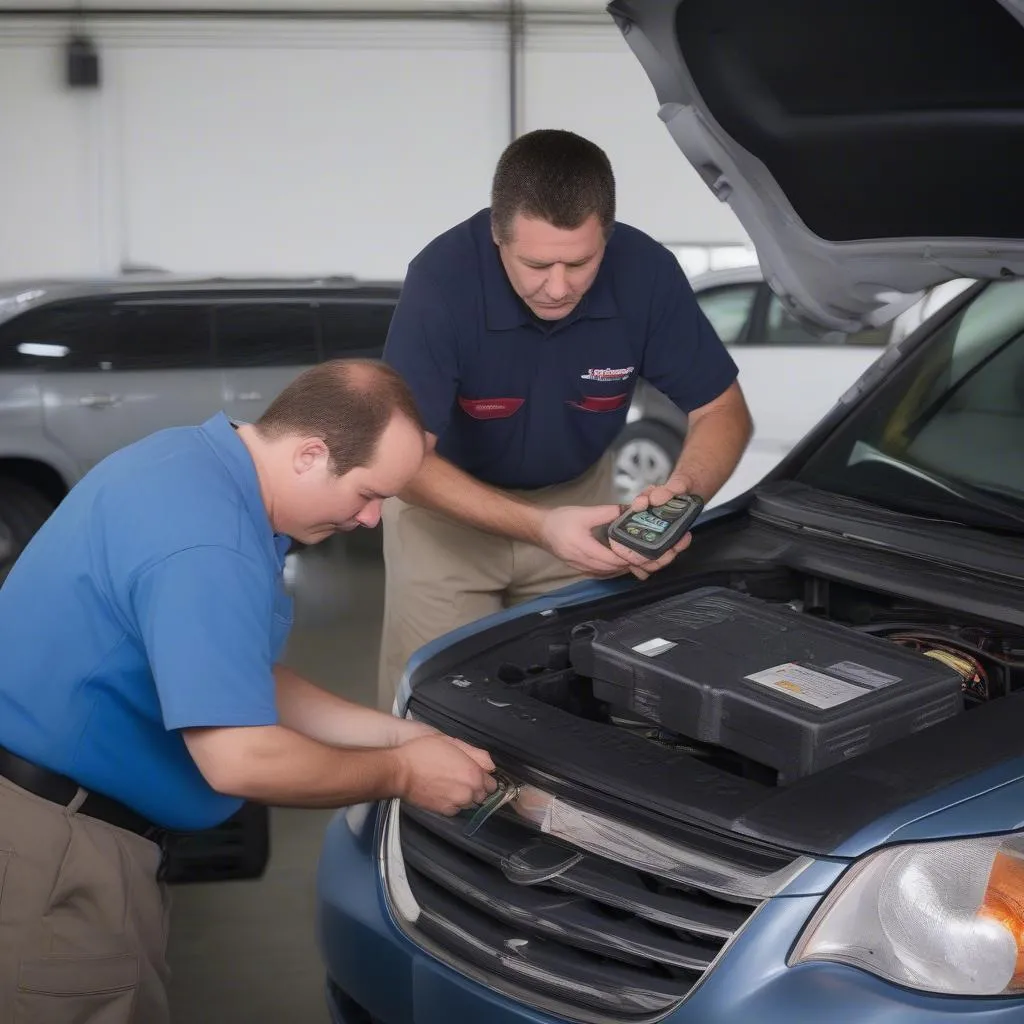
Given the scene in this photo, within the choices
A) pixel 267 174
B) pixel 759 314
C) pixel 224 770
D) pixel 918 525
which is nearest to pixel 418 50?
pixel 267 174

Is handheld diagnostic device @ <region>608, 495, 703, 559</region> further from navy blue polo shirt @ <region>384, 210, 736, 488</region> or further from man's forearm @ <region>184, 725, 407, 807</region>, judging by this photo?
man's forearm @ <region>184, 725, 407, 807</region>

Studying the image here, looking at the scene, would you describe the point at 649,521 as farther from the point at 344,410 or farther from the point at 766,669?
the point at 344,410

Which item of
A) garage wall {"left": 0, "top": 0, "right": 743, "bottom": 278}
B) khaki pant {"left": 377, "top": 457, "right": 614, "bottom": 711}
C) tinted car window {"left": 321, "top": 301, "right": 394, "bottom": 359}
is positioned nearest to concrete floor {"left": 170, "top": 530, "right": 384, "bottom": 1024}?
khaki pant {"left": 377, "top": 457, "right": 614, "bottom": 711}

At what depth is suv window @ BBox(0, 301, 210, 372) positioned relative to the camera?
6398mm

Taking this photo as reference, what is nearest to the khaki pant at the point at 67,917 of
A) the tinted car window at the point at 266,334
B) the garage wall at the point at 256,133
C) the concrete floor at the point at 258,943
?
the concrete floor at the point at 258,943

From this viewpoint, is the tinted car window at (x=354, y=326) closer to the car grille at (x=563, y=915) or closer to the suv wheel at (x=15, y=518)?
the suv wheel at (x=15, y=518)

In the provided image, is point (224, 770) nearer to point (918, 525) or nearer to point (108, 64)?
point (918, 525)

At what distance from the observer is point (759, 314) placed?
7262 mm

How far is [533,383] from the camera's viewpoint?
10.1ft

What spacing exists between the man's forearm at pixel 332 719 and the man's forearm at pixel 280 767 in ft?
1.02

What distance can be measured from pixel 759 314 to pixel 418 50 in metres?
3.73

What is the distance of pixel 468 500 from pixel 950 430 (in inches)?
38.1

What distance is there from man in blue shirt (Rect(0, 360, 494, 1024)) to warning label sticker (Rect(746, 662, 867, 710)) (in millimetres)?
436

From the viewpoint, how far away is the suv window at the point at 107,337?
6398 mm
